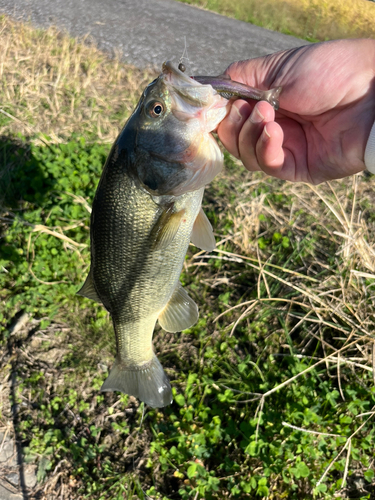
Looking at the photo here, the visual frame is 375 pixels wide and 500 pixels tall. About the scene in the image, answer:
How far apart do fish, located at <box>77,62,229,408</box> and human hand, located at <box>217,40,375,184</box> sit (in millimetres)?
397

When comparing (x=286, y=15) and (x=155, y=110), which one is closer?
(x=155, y=110)

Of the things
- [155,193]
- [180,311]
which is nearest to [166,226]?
[155,193]

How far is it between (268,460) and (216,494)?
1.40ft

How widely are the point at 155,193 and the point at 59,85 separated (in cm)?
468

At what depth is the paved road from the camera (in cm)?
746

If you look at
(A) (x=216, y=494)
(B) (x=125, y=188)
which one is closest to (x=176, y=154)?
(B) (x=125, y=188)

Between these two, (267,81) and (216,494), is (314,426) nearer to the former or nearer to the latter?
(216,494)

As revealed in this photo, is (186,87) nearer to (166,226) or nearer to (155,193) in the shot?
(155,193)

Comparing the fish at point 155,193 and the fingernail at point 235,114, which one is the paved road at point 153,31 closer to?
the fingernail at point 235,114

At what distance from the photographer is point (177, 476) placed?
8.60ft

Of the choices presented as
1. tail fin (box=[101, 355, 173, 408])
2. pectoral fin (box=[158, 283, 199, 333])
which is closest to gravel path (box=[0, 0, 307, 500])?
pectoral fin (box=[158, 283, 199, 333])

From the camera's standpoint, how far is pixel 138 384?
2361 millimetres

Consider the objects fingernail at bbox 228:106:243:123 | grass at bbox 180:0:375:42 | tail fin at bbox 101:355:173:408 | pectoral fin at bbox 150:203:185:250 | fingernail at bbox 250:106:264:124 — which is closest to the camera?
pectoral fin at bbox 150:203:185:250

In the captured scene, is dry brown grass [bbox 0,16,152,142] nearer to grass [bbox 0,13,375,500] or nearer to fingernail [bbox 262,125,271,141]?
grass [bbox 0,13,375,500]
